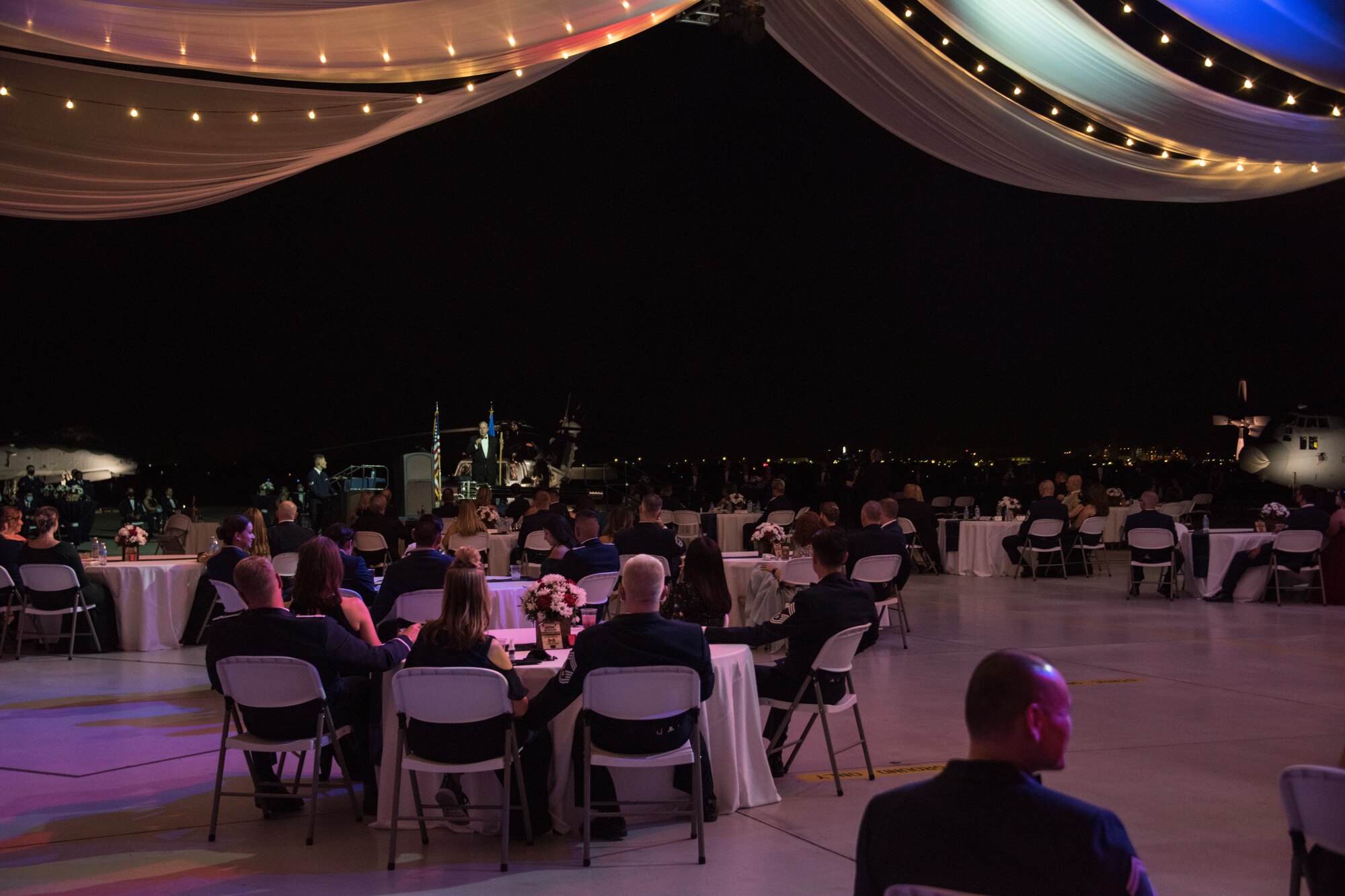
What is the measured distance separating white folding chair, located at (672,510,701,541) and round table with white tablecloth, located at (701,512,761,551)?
0.13 metres

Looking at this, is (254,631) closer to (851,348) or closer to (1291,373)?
(851,348)

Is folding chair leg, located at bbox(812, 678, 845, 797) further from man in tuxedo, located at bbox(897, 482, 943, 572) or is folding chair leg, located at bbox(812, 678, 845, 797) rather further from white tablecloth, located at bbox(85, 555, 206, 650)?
man in tuxedo, located at bbox(897, 482, 943, 572)

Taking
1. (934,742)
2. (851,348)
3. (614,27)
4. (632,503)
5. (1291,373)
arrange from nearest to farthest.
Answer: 1. (934,742)
2. (614,27)
3. (632,503)
4. (1291,373)
5. (851,348)

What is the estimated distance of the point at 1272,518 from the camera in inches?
487

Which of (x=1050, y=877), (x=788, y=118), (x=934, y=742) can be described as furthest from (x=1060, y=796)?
(x=788, y=118)

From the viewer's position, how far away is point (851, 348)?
27.3m

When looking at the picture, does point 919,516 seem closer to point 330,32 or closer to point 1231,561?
point 1231,561

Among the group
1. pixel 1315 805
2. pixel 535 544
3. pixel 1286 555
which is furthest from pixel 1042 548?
pixel 1315 805

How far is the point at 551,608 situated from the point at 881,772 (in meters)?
→ 1.74

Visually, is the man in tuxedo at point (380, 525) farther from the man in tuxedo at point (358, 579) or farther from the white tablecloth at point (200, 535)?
the man in tuxedo at point (358, 579)

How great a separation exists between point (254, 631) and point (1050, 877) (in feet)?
11.8

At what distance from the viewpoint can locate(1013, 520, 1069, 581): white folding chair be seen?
531 inches

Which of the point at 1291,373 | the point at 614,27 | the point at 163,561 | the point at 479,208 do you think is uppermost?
the point at 479,208

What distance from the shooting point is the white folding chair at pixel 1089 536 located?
1383 cm
